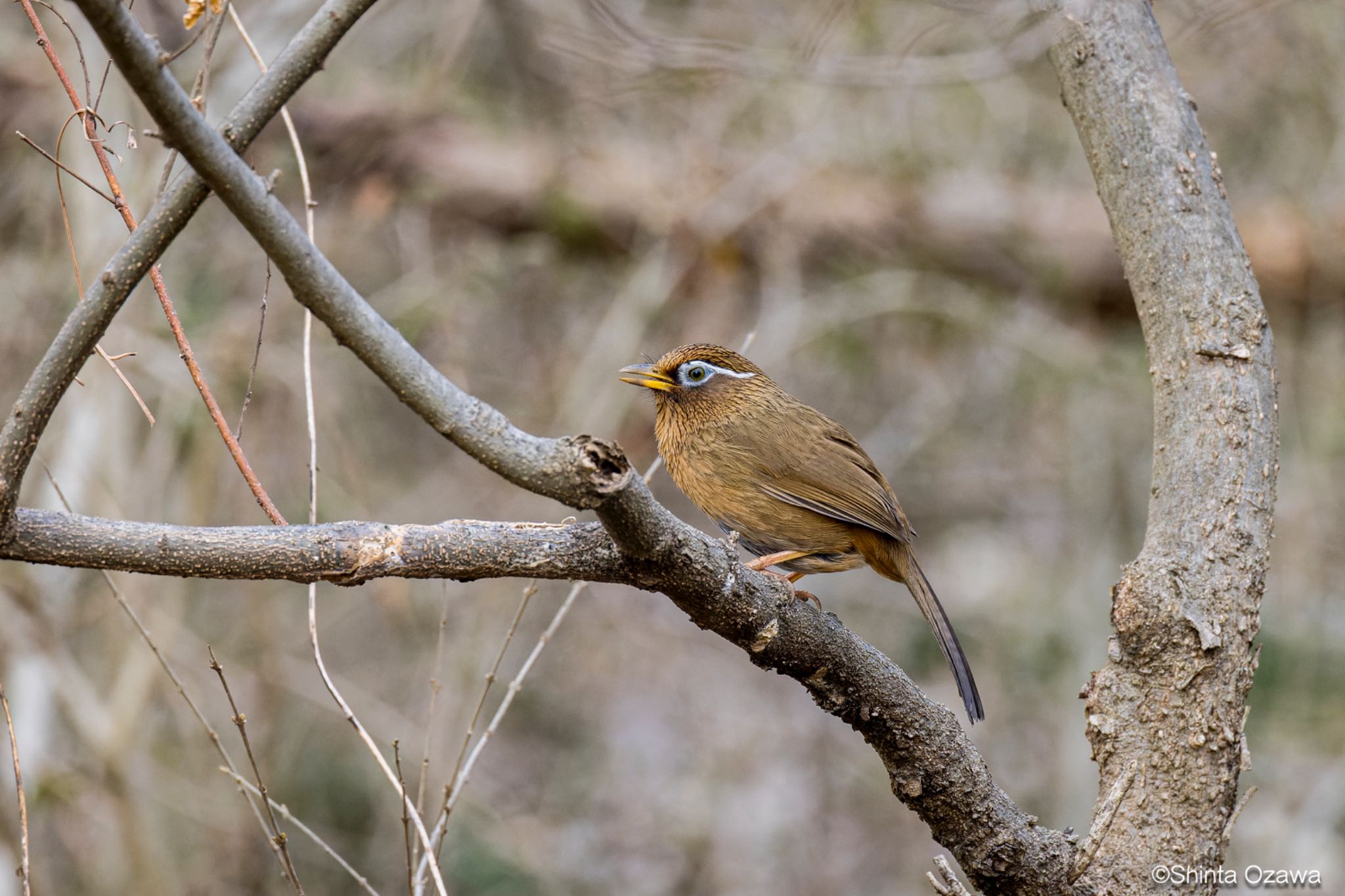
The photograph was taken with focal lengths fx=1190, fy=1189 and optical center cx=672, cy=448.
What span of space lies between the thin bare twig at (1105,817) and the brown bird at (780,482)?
92 cm

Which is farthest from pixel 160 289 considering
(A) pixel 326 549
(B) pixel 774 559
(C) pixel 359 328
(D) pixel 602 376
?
(D) pixel 602 376

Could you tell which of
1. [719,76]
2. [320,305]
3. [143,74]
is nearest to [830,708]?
[320,305]

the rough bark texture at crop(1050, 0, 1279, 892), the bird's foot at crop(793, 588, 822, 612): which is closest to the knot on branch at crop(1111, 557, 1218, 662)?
the rough bark texture at crop(1050, 0, 1279, 892)

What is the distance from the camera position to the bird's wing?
4035 mm

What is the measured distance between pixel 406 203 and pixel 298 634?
3.15m

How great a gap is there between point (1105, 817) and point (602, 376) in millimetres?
4938

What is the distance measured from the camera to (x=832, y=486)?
4.10 metres

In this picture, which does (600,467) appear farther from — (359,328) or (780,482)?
(780,482)

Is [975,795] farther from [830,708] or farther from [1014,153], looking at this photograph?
[1014,153]

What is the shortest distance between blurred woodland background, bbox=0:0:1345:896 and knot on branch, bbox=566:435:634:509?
3647mm

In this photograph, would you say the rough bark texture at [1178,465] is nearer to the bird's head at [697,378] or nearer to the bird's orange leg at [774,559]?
the bird's orange leg at [774,559]

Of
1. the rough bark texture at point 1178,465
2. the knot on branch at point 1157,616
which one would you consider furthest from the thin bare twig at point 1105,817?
the knot on branch at point 1157,616

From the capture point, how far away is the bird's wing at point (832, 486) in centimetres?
404

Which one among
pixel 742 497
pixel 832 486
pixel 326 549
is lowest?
pixel 326 549
